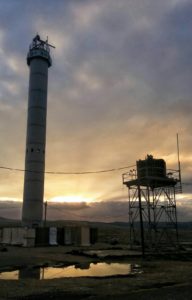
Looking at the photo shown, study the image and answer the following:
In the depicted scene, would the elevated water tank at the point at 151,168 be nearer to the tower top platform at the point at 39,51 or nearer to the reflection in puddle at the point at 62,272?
the reflection in puddle at the point at 62,272

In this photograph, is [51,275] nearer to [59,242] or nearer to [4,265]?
[4,265]

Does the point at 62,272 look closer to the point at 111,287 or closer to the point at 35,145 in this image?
the point at 111,287

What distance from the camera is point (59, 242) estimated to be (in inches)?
2196

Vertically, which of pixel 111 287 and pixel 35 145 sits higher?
pixel 35 145

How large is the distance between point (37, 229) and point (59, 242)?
4808 millimetres

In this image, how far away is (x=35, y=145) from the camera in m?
64.7

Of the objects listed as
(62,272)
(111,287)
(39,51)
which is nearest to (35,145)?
(39,51)

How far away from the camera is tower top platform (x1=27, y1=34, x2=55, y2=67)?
7012 centimetres

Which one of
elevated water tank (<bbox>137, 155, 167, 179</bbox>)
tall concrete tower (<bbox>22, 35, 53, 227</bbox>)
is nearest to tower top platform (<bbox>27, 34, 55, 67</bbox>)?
tall concrete tower (<bbox>22, 35, 53, 227</bbox>)

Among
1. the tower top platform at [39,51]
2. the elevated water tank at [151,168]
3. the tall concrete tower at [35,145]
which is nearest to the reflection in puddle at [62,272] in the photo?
the elevated water tank at [151,168]

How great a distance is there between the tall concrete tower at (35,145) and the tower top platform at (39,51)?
24 centimetres

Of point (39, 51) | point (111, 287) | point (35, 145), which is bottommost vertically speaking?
point (111, 287)

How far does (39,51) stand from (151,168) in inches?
1464

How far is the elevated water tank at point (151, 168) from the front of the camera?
A: 44.2 metres
